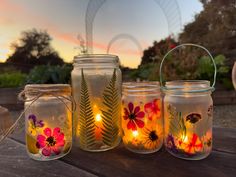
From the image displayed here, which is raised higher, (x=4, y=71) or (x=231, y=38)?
(x=231, y=38)

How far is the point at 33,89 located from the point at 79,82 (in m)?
0.11

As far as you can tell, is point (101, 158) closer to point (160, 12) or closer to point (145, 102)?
point (145, 102)

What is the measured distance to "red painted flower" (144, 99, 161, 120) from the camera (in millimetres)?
597

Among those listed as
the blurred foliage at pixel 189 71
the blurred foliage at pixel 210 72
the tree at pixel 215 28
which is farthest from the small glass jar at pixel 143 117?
the tree at pixel 215 28

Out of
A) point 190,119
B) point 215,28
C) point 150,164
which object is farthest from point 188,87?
point 215,28

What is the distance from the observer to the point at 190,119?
551 millimetres

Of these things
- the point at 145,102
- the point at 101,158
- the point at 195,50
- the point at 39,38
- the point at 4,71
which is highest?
the point at 39,38

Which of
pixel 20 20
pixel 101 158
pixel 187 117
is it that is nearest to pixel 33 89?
pixel 101 158

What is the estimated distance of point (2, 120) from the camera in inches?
26.8

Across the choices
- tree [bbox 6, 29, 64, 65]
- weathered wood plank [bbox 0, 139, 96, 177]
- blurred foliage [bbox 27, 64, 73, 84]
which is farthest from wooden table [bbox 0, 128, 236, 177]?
tree [bbox 6, 29, 64, 65]

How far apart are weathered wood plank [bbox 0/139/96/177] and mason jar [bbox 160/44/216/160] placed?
Answer: 0.22m

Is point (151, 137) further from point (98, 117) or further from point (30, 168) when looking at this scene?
point (30, 168)

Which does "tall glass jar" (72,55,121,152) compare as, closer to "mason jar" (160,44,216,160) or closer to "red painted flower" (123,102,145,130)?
"red painted flower" (123,102,145,130)

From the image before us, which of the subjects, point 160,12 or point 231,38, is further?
point 231,38
